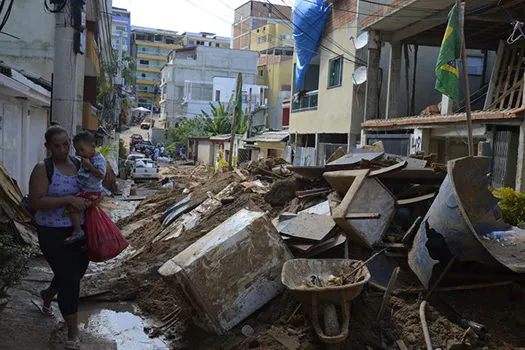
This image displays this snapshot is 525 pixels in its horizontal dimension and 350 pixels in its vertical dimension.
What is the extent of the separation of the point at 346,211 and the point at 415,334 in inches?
66.4

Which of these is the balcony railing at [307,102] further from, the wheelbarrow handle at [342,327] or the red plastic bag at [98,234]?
the red plastic bag at [98,234]

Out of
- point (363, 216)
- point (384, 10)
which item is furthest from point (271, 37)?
point (363, 216)

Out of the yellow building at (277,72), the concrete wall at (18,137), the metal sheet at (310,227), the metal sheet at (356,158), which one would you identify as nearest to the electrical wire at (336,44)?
the metal sheet at (356,158)

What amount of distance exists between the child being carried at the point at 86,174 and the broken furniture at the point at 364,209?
288 cm

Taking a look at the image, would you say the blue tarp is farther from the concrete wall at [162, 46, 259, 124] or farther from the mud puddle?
the concrete wall at [162, 46, 259, 124]

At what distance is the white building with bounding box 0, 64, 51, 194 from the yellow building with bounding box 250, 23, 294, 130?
107 feet

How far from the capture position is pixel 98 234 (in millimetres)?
4332

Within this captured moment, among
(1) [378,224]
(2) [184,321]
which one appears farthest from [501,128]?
(2) [184,321]

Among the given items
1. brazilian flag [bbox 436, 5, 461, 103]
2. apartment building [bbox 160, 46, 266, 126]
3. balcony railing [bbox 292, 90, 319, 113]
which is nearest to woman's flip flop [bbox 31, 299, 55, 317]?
brazilian flag [bbox 436, 5, 461, 103]

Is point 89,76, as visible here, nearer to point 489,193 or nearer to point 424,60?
point 424,60

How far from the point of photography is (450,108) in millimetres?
12531

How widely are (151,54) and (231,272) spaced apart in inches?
3475

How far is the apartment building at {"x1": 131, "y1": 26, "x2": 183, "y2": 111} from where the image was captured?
286ft

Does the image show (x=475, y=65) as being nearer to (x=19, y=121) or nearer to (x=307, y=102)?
(x=307, y=102)
